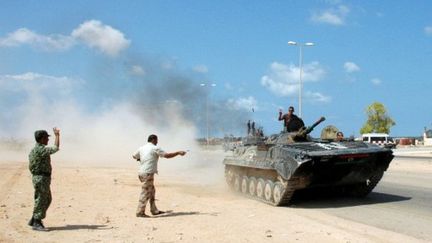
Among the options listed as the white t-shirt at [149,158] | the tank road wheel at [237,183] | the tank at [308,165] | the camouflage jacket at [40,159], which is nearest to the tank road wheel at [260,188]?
the tank at [308,165]

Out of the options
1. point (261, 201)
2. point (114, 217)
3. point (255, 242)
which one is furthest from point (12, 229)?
point (261, 201)

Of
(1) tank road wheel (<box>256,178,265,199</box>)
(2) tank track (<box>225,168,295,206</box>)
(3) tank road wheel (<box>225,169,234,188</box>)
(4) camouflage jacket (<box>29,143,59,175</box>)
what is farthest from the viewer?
(3) tank road wheel (<box>225,169,234,188</box>)

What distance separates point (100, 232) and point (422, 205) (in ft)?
23.4

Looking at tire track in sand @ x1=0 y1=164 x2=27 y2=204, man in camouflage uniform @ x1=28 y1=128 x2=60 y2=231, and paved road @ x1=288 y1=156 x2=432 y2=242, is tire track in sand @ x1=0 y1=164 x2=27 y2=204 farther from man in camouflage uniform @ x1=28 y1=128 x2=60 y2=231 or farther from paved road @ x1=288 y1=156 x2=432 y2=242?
paved road @ x1=288 y1=156 x2=432 y2=242

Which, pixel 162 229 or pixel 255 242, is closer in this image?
pixel 255 242

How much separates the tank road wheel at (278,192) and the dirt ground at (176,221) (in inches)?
10.2

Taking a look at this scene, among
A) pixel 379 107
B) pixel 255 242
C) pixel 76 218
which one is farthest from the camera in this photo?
pixel 379 107

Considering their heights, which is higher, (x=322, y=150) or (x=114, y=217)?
(x=322, y=150)

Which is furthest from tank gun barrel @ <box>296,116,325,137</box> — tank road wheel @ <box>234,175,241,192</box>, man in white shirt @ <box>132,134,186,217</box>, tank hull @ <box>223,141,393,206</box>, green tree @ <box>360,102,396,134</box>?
green tree @ <box>360,102,396,134</box>

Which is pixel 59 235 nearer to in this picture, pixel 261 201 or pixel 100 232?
pixel 100 232

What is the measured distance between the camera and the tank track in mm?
12982

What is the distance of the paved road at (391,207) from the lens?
10.0m

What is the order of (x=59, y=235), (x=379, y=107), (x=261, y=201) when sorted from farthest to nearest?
1. (x=379, y=107)
2. (x=261, y=201)
3. (x=59, y=235)

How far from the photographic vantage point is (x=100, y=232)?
9.64 metres
